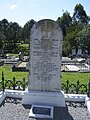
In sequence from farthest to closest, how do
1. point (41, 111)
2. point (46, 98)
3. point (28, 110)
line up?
point (46, 98) < point (28, 110) < point (41, 111)

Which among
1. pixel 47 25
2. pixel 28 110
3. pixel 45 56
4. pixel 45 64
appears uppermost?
pixel 47 25

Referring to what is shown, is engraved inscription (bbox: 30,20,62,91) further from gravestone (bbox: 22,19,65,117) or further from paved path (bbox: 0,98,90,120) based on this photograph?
paved path (bbox: 0,98,90,120)

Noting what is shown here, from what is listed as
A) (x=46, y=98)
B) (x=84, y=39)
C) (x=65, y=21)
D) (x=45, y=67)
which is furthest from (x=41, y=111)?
(x=65, y=21)

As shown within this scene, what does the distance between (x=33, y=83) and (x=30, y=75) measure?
352 millimetres

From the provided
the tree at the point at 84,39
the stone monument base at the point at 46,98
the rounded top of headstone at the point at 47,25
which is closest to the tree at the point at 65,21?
the tree at the point at 84,39

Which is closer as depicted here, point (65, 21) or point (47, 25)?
point (47, 25)

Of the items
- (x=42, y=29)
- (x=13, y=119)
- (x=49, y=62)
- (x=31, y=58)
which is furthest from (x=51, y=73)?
(x=13, y=119)

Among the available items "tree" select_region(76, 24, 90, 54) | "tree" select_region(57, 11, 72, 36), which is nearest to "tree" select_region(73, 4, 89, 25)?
"tree" select_region(57, 11, 72, 36)

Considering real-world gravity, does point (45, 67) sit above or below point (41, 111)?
above

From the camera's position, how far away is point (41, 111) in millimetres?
7648

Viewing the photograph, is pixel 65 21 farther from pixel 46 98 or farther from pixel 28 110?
pixel 28 110

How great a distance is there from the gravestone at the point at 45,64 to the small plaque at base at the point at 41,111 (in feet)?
1.38

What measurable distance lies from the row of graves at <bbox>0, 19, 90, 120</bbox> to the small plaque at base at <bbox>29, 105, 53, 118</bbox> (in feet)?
0.30

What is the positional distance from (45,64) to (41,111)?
185cm
